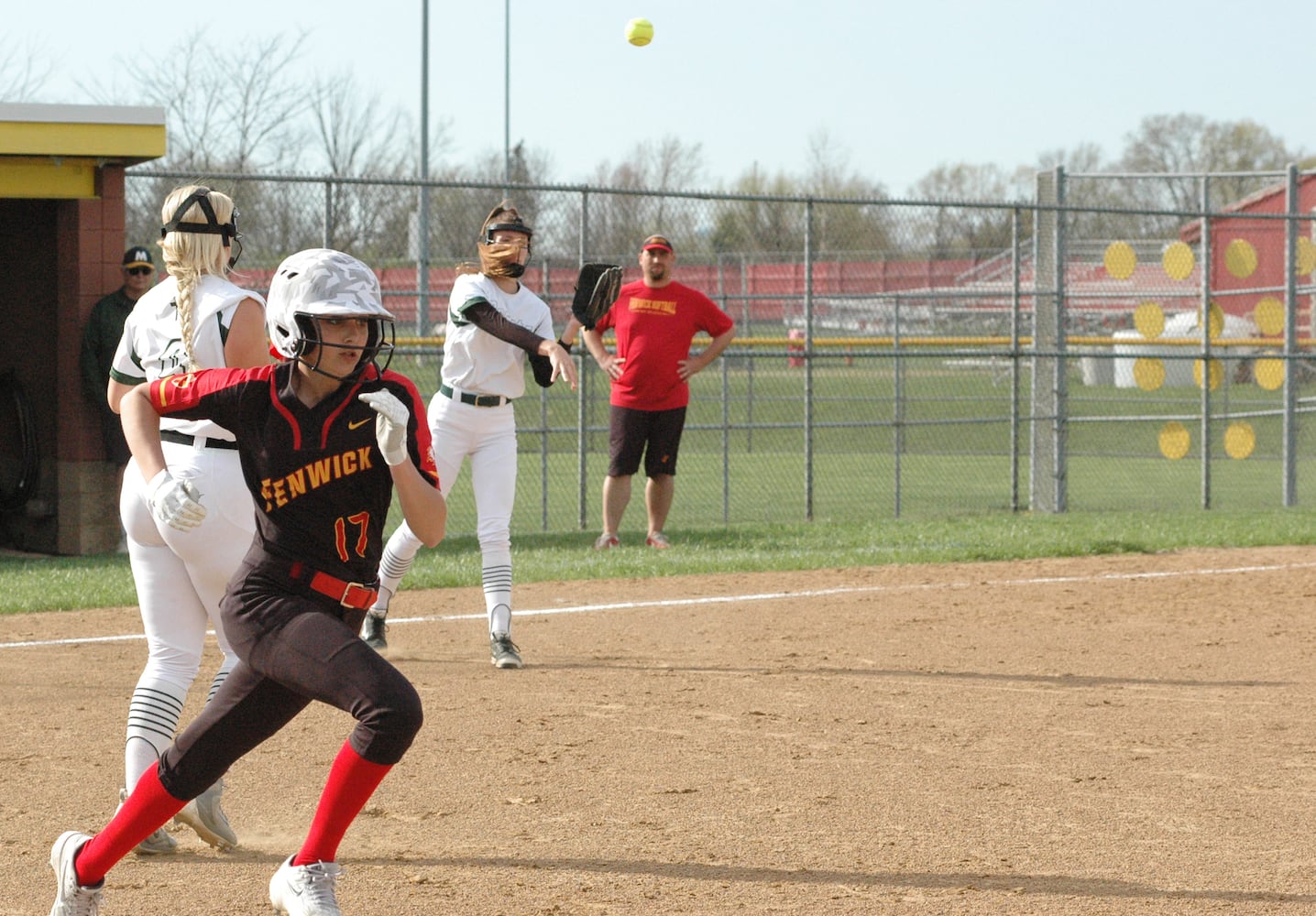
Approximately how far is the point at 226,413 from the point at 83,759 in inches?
88.5

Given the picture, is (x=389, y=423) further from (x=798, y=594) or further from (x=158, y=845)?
(x=798, y=594)

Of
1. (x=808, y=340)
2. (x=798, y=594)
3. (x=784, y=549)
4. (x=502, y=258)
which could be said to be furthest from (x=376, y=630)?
(x=808, y=340)

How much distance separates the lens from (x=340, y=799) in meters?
3.51

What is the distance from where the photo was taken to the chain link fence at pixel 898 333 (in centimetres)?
1277

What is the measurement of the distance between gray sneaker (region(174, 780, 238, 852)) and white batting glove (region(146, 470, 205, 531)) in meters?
1.05

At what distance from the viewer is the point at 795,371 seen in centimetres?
2769

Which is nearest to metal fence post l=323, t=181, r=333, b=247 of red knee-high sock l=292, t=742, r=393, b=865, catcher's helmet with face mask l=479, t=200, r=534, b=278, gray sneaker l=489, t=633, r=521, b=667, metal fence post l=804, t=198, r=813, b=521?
metal fence post l=804, t=198, r=813, b=521

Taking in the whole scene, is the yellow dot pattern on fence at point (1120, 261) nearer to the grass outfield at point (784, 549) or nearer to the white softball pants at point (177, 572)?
the grass outfield at point (784, 549)

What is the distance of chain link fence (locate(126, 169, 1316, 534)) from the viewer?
12766 millimetres

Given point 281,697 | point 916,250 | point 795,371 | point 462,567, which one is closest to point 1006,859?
point 281,697

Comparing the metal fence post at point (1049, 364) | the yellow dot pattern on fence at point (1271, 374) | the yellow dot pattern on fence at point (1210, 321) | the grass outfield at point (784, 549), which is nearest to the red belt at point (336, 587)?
the grass outfield at point (784, 549)

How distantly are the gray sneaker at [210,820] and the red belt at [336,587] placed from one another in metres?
1.00

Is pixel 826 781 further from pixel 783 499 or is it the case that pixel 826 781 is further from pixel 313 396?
pixel 783 499

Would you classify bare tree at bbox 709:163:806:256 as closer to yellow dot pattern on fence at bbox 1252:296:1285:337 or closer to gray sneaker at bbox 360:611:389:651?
yellow dot pattern on fence at bbox 1252:296:1285:337
